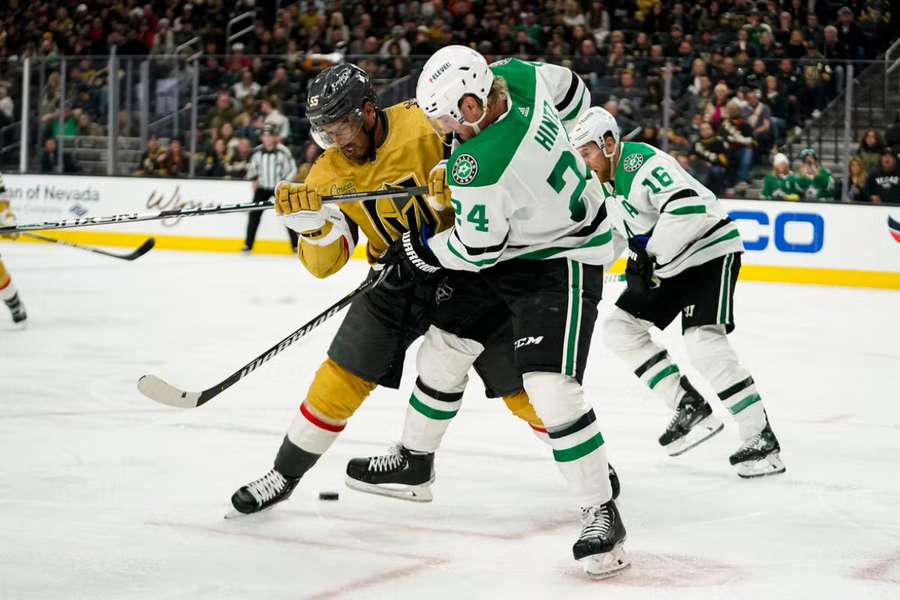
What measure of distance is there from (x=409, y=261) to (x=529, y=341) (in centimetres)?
45

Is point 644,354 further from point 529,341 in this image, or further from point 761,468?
point 529,341

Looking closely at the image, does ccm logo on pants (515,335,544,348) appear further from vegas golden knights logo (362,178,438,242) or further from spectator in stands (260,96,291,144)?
spectator in stands (260,96,291,144)

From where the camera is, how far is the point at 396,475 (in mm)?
3570

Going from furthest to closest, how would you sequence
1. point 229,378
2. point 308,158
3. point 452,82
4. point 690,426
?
point 308,158 → point 690,426 → point 229,378 → point 452,82

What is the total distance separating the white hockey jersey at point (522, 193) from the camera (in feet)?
9.27

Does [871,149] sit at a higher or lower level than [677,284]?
lower

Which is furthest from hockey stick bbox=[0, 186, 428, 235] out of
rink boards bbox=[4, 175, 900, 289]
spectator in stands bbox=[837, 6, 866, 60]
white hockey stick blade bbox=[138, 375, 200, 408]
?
spectator in stands bbox=[837, 6, 866, 60]

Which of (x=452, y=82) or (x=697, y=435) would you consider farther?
(x=697, y=435)

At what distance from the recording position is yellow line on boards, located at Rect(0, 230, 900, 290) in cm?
947

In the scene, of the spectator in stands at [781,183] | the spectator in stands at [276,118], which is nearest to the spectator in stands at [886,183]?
the spectator in stands at [781,183]

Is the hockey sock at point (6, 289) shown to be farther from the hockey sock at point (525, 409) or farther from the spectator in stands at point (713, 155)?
the spectator in stands at point (713, 155)

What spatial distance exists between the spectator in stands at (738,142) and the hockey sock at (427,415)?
7.10 metres

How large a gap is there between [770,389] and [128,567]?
3.37 metres

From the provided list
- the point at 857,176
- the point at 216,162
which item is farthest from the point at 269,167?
the point at 857,176
